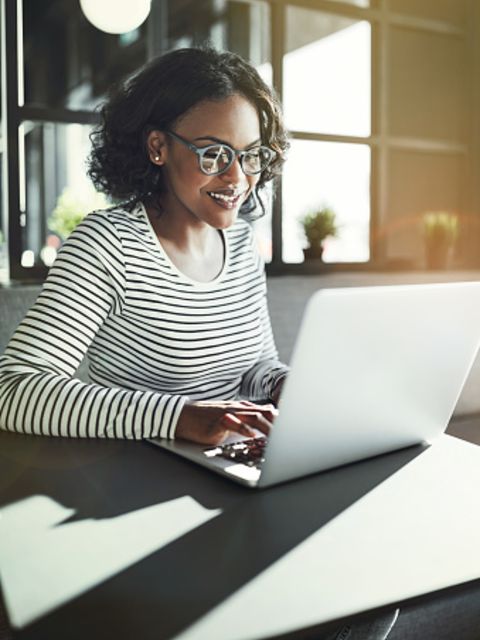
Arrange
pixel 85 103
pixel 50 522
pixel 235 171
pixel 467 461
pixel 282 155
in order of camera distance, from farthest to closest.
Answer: pixel 85 103, pixel 282 155, pixel 235 171, pixel 467 461, pixel 50 522

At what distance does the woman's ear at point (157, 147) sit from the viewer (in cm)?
150

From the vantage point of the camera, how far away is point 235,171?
4.67 ft

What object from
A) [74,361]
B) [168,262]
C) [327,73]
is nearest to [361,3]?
[327,73]

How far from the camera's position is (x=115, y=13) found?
2.66 meters

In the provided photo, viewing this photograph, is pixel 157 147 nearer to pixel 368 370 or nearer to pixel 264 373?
pixel 264 373

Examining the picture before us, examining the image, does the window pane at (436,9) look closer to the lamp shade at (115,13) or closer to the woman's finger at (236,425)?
the lamp shade at (115,13)

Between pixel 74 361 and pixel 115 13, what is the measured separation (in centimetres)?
184

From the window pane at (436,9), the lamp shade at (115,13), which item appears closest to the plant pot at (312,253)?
the lamp shade at (115,13)

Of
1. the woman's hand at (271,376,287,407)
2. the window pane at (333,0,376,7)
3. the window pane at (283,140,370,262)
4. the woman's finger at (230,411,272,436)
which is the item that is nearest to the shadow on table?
the woman's finger at (230,411,272,436)

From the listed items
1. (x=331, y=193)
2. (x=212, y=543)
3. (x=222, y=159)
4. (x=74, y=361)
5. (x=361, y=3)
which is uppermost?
(x=361, y=3)

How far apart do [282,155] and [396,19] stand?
2.44 m

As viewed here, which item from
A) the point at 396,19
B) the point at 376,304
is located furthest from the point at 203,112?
the point at 396,19

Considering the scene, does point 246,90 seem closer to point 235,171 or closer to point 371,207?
point 235,171

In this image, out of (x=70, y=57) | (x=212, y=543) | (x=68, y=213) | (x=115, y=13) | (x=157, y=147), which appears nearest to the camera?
(x=212, y=543)
